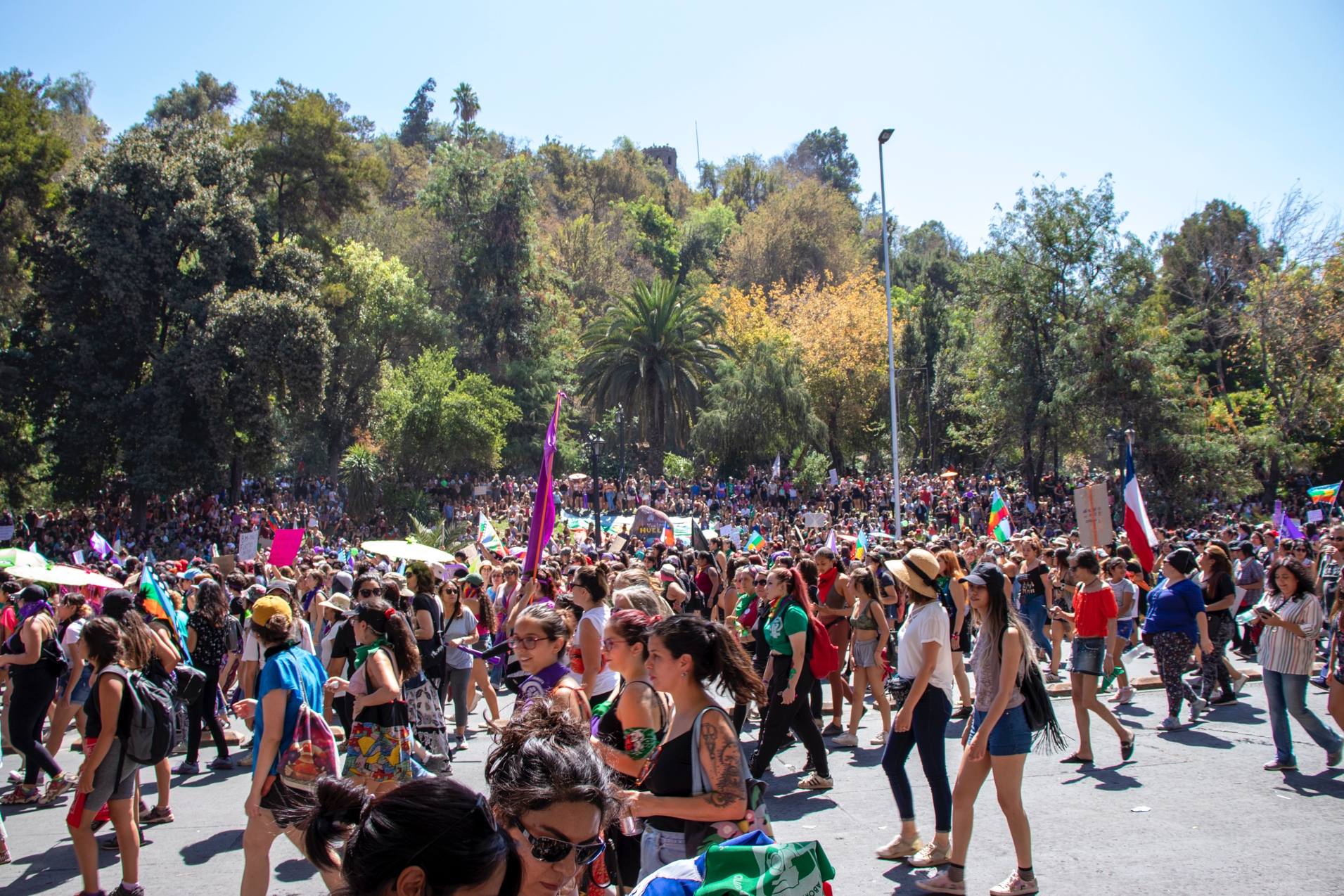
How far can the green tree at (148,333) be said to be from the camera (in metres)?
28.5

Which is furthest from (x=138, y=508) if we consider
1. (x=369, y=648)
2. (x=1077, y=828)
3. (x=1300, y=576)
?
(x=1300, y=576)

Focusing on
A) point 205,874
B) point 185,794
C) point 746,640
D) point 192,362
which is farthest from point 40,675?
point 192,362

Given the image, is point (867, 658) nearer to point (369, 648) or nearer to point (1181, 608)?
point (1181, 608)

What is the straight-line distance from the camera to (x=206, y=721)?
7977mm

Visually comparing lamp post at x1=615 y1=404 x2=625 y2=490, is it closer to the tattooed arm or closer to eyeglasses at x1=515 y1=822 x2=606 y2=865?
the tattooed arm

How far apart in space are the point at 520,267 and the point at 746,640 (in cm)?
3895

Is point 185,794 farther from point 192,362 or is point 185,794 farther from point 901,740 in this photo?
point 192,362

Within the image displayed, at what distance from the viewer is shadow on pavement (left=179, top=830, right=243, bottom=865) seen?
5750 mm

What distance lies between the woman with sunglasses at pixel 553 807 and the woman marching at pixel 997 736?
2828 millimetres

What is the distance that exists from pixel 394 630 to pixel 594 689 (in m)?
1.16

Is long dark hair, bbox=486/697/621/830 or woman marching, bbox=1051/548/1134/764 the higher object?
long dark hair, bbox=486/697/621/830

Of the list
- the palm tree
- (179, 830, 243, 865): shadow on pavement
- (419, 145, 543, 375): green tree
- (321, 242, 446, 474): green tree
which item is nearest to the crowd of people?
(179, 830, 243, 865): shadow on pavement

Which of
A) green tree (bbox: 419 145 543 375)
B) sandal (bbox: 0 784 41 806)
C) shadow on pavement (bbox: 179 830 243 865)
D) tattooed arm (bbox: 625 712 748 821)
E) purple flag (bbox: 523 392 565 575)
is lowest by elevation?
shadow on pavement (bbox: 179 830 243 865)

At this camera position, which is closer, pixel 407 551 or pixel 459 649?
pixel 459 649
